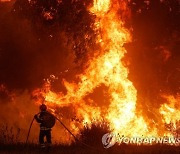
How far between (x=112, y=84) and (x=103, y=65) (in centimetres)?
103

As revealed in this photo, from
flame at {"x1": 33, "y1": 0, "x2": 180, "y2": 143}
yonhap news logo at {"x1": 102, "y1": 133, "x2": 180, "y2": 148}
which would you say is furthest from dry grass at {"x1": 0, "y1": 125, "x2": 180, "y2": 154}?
A: flame at {"x1": 33, "y1": 0, "x2": 180, "y2": 143}

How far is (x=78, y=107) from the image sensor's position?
20.8 m

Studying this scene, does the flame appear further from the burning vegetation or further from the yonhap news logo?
the yonhap news logo

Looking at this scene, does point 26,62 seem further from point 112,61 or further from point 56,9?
point 112,61

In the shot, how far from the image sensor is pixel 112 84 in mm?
19828

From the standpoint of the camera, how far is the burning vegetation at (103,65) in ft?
63.3

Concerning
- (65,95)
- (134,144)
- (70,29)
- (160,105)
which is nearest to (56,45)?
(70,29)

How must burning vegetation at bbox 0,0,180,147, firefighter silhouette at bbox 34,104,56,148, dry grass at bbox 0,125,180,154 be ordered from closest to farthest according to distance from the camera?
dry grass at bbox 0,125,180,154, firefighter silhouette at bbox 34,104,56,148, burning vegetation at bbox 0,0,180,147

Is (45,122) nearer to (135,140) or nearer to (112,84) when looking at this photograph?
(135,140)

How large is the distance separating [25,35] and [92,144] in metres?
8.69

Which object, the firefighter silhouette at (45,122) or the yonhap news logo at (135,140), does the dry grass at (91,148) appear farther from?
the firefighter silhouette at (45,122)

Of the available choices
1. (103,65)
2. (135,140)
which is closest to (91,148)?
(135,140)

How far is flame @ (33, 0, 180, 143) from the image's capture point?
18969 millimetres

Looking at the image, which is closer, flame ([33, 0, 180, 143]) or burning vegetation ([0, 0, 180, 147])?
flame ([33, 0, 180, 143])
